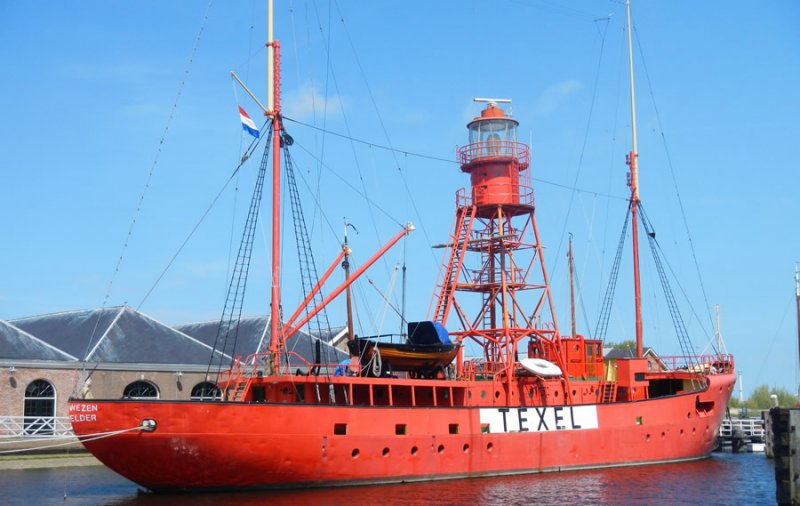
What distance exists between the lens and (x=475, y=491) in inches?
1090

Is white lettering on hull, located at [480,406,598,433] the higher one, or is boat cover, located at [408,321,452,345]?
boat cover, located at [408,321,452,345]

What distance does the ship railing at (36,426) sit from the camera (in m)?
36.7

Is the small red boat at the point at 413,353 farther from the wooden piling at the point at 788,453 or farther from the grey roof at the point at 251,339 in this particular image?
Result: the grey roof at the point at 251,339

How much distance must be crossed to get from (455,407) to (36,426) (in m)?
19.5

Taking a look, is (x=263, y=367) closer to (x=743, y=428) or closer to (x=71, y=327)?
(x=71, y=327)

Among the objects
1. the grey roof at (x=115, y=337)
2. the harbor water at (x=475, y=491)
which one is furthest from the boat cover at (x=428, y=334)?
the grey roof at (x=115, y=337)

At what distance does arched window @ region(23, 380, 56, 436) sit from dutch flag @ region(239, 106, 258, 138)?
55.6ft

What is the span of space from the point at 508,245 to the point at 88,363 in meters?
20.1

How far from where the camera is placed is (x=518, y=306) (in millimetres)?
35719

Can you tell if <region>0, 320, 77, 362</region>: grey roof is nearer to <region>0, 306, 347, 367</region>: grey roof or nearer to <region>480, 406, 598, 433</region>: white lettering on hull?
<region>0, 306, 347, 367</region>: grey roof

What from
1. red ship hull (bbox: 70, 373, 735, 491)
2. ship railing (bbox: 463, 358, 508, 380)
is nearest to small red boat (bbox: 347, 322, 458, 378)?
ship railing (bbox: 463, 358, 508, 380)

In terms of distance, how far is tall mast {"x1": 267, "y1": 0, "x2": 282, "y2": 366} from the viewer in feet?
94.7

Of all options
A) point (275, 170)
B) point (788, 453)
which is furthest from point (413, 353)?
point (788, 453)

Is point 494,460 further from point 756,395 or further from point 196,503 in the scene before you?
point 756,395
